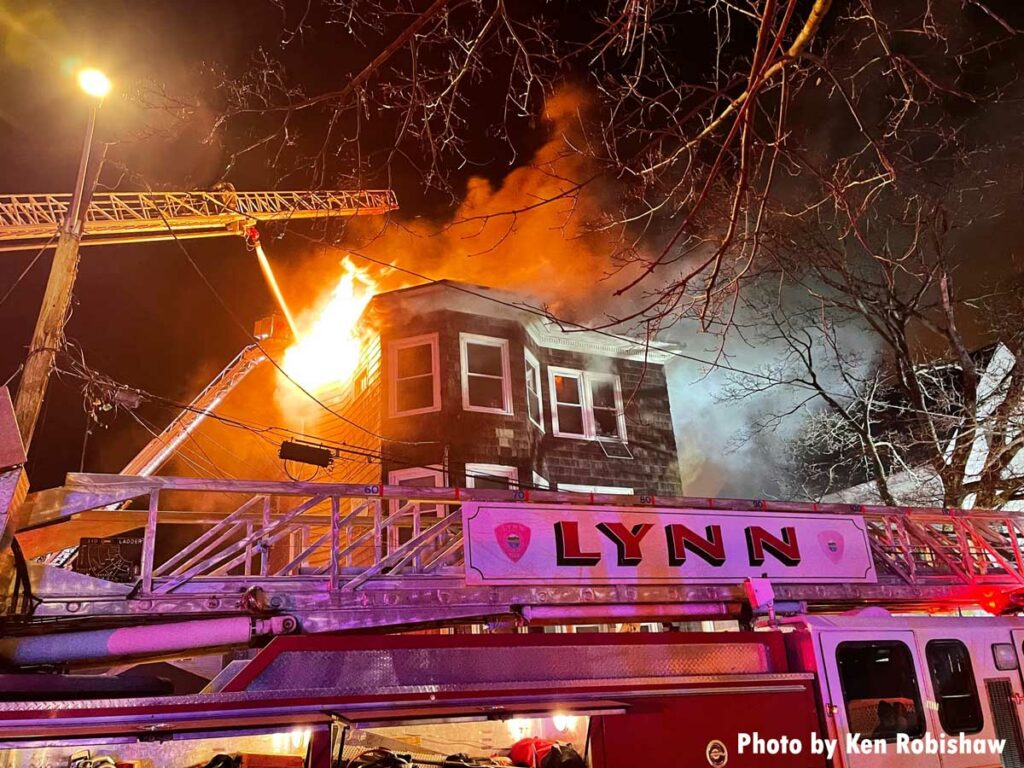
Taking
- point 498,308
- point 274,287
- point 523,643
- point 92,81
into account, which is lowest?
point 523,643

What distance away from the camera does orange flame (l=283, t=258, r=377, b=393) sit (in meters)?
16.8

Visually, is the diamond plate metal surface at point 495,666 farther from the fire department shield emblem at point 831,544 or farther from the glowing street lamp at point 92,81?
the glowing street lamp at point 92,81

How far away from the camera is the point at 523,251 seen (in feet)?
62.1

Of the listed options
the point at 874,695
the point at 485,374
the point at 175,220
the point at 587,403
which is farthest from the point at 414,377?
the point at 874,695

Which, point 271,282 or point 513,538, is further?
point 271,282

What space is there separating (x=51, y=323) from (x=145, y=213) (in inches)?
464

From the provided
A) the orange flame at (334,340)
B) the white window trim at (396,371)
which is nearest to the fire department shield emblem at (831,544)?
the white window trim at (396,371)

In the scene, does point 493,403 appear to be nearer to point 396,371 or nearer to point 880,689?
point 396,371

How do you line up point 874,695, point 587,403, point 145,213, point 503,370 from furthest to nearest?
point 145,213 → point 587,403 → point 503,370 → point 874,695

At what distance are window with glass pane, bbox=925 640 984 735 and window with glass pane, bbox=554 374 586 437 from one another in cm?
1063

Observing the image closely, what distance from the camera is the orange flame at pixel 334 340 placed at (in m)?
16.8

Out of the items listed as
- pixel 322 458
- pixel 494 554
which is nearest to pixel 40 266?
pixel 322 458

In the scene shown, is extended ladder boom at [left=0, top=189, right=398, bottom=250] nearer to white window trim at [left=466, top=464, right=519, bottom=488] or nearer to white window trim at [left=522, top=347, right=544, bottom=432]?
white window trim at [left=522, top=347, right=544, bottom=432]

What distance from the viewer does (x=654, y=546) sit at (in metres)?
6.31
